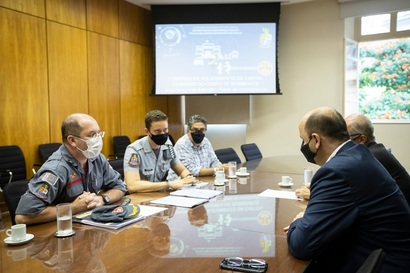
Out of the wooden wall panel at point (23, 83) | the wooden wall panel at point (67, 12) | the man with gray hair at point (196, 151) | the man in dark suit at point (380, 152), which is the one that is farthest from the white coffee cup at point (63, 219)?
the wooden wall panel at point (67, 12)

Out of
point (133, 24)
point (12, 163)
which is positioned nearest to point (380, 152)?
point (12, 163)

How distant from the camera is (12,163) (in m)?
4.14

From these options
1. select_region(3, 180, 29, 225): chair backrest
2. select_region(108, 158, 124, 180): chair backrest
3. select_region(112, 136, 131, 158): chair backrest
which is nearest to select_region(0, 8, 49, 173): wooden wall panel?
select_region(112, 136, 131, 158): chair backrest

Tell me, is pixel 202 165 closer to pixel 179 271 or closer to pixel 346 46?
pixel 179 271

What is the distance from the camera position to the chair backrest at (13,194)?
202cm

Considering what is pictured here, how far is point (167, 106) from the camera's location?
22.5 ft

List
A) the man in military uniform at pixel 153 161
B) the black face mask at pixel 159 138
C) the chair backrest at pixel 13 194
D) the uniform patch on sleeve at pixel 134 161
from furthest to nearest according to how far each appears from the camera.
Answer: the black face mask at pixel 159 138
the uniform patch on sleeve at pixel 134 161
the man in military uniform at pixel 153 161
the chair backrest at pixel 13 194

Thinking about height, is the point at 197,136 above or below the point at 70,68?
below

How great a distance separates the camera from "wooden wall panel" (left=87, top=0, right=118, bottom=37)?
17.5 feet

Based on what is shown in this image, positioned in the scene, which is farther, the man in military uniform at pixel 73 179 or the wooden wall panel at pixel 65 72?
the wooden wall panel at pixel 65 72

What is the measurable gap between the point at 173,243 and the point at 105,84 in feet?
15.0

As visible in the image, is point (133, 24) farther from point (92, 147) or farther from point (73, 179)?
point (73, 179)

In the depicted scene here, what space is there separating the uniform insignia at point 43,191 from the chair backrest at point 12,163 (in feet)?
8.18

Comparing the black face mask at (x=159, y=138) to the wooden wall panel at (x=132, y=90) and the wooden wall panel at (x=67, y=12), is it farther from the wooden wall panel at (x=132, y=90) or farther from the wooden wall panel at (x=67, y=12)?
the wooden wall panel at (x=132, y=90)
